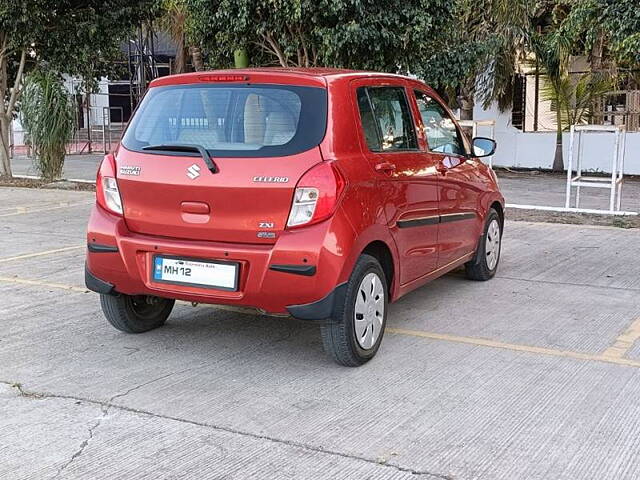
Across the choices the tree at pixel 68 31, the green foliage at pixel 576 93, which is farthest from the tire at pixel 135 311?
the green foliage at pixel 576 93

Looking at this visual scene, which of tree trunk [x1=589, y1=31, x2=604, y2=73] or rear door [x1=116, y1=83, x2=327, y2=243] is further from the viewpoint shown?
tree trunk [x1=589, y1=31, x2=604, y2=73]

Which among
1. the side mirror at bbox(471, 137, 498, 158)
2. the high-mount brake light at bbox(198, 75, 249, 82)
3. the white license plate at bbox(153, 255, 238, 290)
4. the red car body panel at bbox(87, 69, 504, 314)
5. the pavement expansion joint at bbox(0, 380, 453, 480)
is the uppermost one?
the high-mount brake light at bbox(198, 75, 249, 82)

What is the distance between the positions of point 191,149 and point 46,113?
1084cm

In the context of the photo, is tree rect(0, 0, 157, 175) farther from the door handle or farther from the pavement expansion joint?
the pavement expansion joint

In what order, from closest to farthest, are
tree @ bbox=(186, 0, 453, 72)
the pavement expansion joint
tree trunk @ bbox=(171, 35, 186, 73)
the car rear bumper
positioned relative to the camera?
the pavement expansion joint → the car rear bumper → tree @ bbox=(186, 0, 453, 72) → tree trunk @ bbox=(171, 35, 186, 73)

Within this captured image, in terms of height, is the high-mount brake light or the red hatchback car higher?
the high-mount brake light

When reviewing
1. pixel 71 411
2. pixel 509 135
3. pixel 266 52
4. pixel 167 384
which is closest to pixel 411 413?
pixel 167 384

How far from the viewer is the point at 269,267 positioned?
417 cm

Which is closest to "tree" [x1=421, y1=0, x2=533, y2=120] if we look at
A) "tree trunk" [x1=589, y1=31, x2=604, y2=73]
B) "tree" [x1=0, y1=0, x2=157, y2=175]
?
"tree trunk" [x1=589, y1=31, x2=604, y2=73]

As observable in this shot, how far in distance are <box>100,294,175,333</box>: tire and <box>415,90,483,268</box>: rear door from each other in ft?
6.67

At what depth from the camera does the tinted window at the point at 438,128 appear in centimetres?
561

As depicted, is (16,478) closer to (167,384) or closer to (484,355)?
(167,384)

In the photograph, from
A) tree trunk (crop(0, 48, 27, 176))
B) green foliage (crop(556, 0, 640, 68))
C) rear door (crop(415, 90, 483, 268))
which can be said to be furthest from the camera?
tree trunk (crop(0, 48, 27, 176))

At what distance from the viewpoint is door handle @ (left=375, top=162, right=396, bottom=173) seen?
4636 mm
